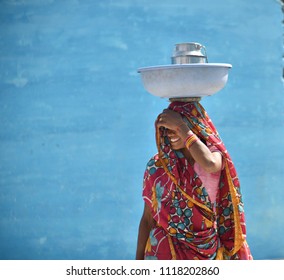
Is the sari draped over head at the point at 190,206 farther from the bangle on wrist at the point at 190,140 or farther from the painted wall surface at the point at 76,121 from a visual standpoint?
the painted wall surface at the point at 76,121

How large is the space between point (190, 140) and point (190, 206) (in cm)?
35

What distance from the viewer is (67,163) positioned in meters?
6.28

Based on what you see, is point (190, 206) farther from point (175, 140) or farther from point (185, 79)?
point (185, 79)

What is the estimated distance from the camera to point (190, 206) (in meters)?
4.25

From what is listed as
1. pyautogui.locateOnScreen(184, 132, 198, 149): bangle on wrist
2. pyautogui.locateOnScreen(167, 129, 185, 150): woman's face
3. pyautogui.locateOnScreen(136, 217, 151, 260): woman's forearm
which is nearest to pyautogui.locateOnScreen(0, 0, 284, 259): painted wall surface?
pyautogui.locateOnScreen(136, 217, 151, 260): woman's forearm

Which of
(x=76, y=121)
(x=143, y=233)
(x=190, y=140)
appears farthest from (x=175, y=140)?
(x=76, y=121)

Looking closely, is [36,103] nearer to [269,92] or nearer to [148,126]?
[148,126]

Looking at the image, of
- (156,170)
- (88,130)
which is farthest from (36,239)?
(156,170)

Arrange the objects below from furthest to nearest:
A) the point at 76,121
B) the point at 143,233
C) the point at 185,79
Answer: the point at 76,121 → the point at 143,233 → the point at 185,79

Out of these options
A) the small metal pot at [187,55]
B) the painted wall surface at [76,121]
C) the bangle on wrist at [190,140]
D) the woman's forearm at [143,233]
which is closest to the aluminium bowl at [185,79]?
the small metal pot at [187,55]

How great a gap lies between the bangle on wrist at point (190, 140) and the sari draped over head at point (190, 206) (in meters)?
0.11

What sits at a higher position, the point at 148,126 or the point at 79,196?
the point at 148,126

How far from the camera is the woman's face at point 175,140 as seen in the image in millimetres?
4273

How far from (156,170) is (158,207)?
0.20 metres
